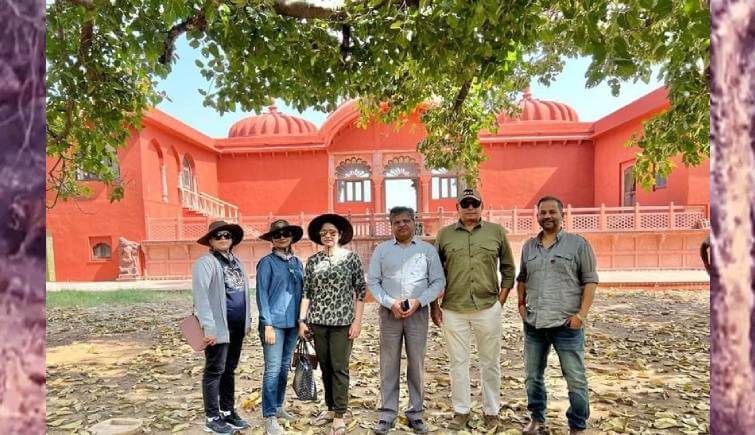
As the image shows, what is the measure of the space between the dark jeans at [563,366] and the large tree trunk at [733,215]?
198 cm

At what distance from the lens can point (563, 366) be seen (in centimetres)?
278

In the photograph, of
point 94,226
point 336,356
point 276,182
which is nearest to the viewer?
point 336,356

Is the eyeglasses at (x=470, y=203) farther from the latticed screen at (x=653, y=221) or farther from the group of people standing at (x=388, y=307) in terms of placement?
the latticed screen at (x=653, y=221)

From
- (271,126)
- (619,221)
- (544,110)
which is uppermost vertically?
(544,110)

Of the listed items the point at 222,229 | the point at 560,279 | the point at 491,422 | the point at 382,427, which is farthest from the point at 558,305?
the point at 222,229

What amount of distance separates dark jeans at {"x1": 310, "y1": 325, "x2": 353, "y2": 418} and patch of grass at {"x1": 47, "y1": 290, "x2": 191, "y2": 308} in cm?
855

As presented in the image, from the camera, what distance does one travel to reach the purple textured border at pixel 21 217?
82 cm

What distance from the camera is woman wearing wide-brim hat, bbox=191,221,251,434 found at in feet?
9.43

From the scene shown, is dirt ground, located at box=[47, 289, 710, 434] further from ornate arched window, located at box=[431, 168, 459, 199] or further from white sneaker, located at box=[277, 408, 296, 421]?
ornate arched window, located at box=[431, 168, 459, 199]

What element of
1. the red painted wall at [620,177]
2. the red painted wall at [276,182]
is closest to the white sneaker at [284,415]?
the red painted wall at [620,177]

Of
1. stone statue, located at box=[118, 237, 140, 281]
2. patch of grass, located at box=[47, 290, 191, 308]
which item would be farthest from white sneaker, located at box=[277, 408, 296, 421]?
stone statue, located at box=[118, 237, 140, 281]

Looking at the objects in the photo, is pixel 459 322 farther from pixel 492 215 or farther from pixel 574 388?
pixel 492 215

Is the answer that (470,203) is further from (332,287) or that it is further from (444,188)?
(444,188)

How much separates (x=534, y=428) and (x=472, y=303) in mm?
990
